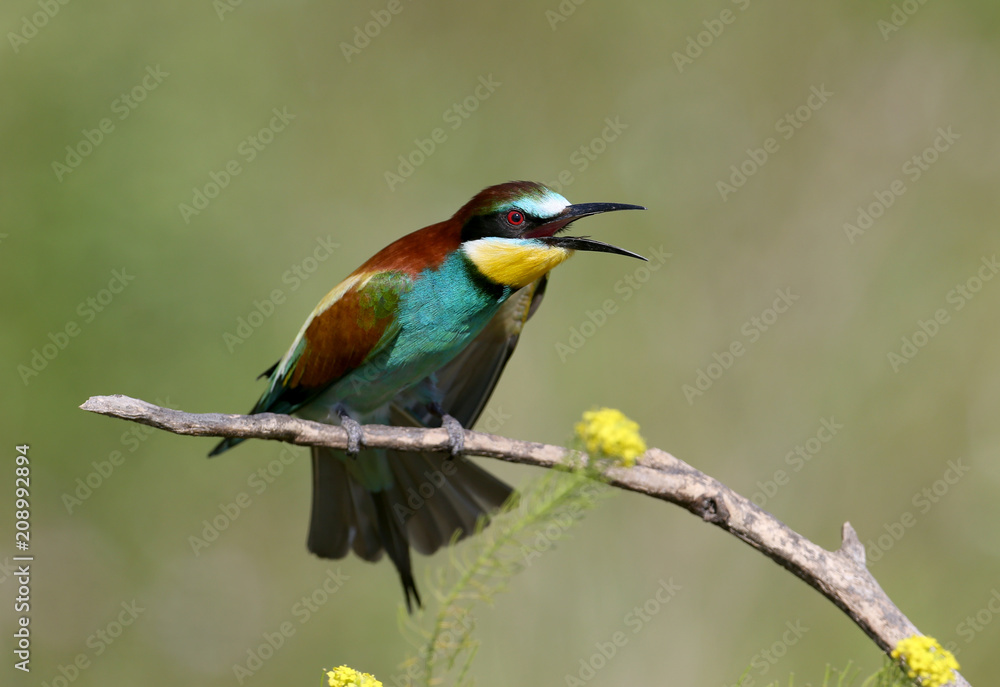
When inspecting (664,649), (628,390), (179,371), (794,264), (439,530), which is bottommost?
(179,371)

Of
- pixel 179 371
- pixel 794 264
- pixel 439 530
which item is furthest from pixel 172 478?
pixel 794 264

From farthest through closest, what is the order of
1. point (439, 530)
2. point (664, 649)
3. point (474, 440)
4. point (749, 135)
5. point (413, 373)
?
1. point (749, 135)
2. point (664, 649)
3. point (439, 530)
4. point (413, 373)
5. point (474, 440)

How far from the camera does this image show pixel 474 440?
210 centimetres

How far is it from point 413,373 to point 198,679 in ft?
5.04

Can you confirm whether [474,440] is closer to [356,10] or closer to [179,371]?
[179,371]

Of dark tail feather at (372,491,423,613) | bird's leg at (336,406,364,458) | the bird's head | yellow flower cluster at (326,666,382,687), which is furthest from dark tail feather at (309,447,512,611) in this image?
yellow flower cluster at (326,666,382,687)

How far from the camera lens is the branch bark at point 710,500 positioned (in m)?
1.76

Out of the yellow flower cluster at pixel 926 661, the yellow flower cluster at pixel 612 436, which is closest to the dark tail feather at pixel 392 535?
the yellow flower cluster at pixel 612 436

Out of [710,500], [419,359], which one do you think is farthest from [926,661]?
[419,359]

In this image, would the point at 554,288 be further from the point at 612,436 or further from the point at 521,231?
the point at 612,436

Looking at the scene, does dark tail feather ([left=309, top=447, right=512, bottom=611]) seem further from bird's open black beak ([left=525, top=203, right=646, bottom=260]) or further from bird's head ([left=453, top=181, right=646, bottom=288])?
bird's open black beak ([left=525, top=203, right=646, bottom=260])

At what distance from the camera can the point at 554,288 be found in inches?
148

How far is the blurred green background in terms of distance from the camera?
3.23 m

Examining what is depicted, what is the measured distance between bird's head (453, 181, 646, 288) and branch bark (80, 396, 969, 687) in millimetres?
542
